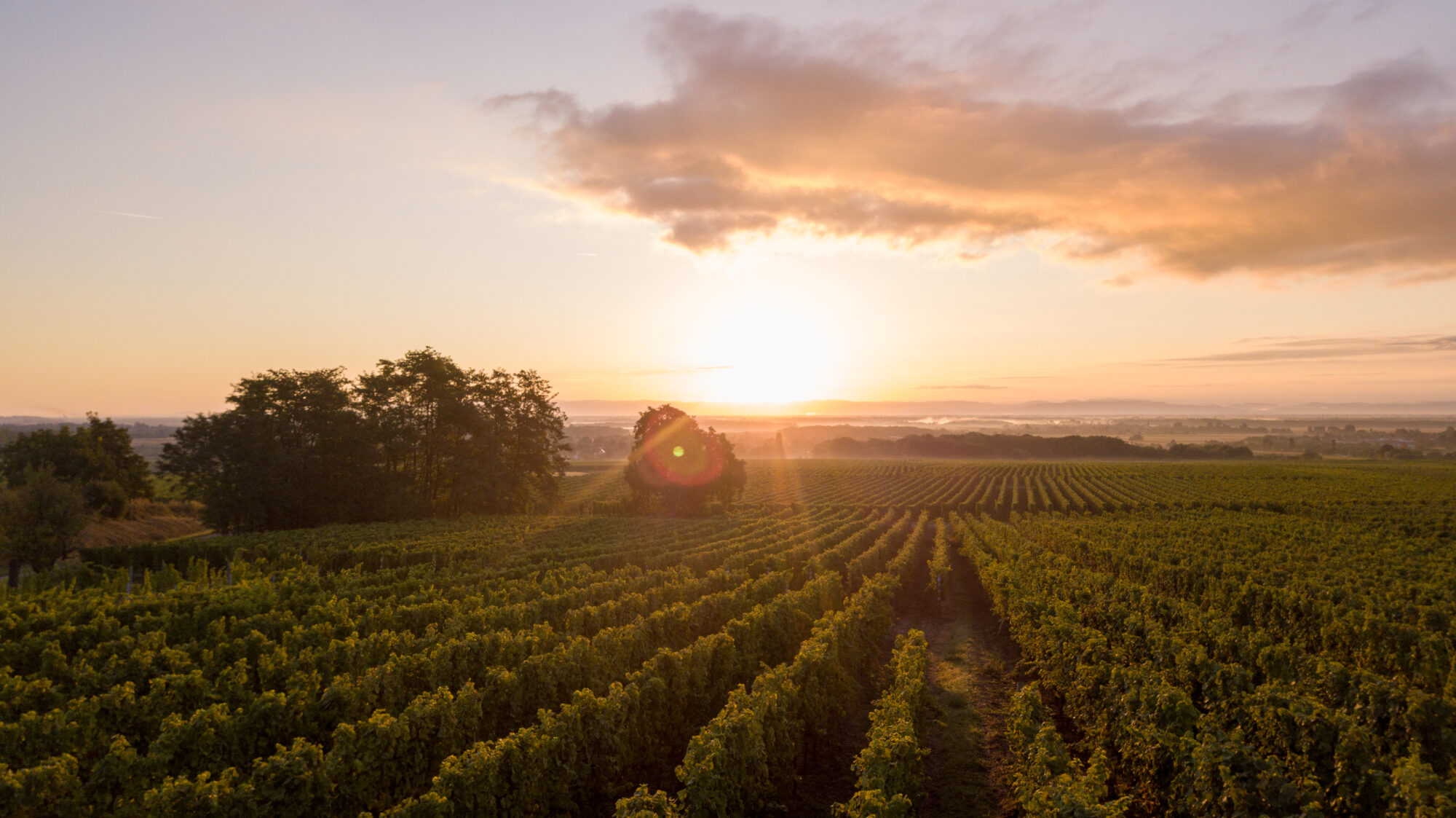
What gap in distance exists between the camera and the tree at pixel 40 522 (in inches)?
1196

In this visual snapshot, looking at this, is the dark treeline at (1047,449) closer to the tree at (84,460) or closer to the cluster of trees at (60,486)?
the cluster of trees at (60,486)

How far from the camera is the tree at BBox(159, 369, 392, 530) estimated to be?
4088cm

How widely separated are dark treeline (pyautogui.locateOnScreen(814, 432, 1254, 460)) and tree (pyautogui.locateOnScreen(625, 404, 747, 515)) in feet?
438

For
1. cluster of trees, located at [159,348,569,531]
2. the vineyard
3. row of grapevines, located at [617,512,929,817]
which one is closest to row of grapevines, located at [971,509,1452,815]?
the vineyard

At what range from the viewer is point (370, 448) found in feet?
151

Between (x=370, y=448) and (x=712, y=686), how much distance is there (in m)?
40.7

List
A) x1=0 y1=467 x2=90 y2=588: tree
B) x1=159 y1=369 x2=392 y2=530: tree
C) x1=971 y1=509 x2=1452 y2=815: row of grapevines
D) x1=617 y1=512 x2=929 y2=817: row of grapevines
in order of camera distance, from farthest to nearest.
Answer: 1. x1=159 y1=369 x2=392 y2=530: tree
2. x1=0 y1=467 x2=90 y2=588: tree
3. x1=617 y1=512 x2=929 y2=817: row of grapevines
4. x1=971 y1=509 x2=1452 y2=815: row of grapevines

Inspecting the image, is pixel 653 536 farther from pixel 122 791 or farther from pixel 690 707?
pixel 122 791

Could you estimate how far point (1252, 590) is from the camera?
20531mm

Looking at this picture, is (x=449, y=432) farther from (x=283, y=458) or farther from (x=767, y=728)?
(x=767, y=728)

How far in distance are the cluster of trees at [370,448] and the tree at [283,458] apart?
0.21 feet

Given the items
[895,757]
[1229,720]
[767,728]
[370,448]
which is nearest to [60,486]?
[370,448]

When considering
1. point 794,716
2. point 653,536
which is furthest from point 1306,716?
point 653,536

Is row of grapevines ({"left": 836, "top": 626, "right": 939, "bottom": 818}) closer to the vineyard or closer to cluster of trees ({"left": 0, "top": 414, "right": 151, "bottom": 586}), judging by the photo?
the vineyard
